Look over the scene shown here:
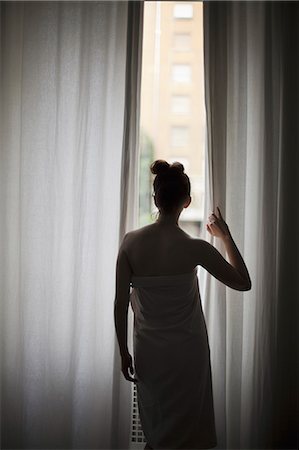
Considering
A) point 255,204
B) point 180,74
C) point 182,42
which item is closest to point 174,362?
point 255,204

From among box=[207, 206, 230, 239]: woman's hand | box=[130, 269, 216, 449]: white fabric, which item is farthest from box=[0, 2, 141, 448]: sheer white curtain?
box=[130, 269, 216, 449]: white fabric

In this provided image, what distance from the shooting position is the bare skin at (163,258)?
1.62m

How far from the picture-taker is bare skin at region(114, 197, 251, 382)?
63.7 inches

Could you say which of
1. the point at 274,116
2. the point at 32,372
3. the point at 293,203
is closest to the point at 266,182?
the point at 293,203

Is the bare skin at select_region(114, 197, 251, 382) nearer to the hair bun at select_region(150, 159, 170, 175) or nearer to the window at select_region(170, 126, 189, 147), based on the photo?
the hair bun at select_region(150, 159, 170, 175)

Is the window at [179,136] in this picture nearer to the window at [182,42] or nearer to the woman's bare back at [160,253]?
the window at [182,42]

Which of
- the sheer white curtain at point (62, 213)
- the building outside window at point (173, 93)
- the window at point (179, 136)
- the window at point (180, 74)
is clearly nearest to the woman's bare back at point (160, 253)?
the sheer white curtain at point (62, 213)

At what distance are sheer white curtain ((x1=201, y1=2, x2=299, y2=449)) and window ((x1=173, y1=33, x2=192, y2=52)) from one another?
0.57 meters

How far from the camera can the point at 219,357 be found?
2.12 meters

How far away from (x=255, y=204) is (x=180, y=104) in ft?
2.89

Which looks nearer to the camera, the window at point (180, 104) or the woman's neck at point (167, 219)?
the woman's neck at point (167, 219)

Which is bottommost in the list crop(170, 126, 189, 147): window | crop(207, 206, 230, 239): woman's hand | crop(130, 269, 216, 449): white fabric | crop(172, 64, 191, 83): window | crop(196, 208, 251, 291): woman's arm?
crop(130, 269, 216, 449): white fabric

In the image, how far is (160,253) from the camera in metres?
1.62

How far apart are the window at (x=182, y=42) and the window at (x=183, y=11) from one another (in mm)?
99
